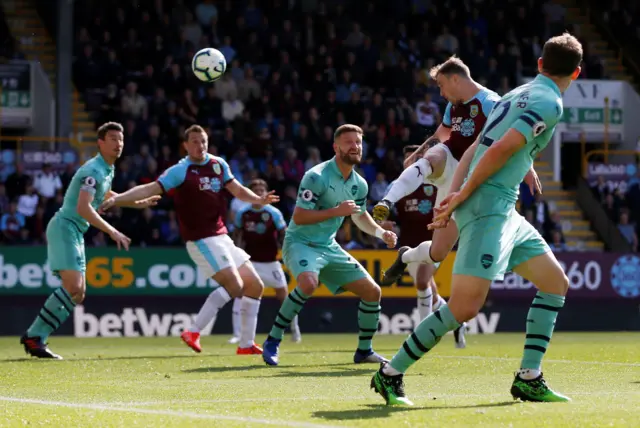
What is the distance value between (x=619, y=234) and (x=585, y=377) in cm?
1712

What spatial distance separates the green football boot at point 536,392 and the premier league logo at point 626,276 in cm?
1718

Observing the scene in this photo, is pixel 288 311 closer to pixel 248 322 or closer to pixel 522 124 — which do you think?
pixel 248 322

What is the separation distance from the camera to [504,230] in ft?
26.2

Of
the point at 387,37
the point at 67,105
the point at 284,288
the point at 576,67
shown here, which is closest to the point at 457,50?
the point at 387,37

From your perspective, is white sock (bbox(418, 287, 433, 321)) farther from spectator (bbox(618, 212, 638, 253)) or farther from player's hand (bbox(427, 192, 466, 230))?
spectator (bbox(618, 212, 638, 253))

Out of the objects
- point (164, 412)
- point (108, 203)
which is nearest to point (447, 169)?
point (108, 203)

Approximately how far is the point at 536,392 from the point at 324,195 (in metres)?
4.92

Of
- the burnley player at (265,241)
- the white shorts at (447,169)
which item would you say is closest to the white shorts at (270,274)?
the burnley player at (265,241)

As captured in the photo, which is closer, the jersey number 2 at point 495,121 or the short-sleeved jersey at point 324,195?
the jersey number 2 at point 495,121

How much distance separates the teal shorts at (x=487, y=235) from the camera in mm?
7832

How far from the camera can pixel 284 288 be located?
19.8m

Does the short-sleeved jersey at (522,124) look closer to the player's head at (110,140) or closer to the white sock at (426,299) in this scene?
the player's head at (110,140)

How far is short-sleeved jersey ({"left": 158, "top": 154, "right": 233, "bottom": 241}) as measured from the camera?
14.7m

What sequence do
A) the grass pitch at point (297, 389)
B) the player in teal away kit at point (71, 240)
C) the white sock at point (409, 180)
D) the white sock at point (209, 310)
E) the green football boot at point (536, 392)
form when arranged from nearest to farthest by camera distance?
1. the grass pitch at point (297, 389)
2. the green football boot at point (536, 392)
3. the white sock at point (409, 180)
4. the player in teal away kit at point (71, 240)
5. the white sock at point (209, 310)
